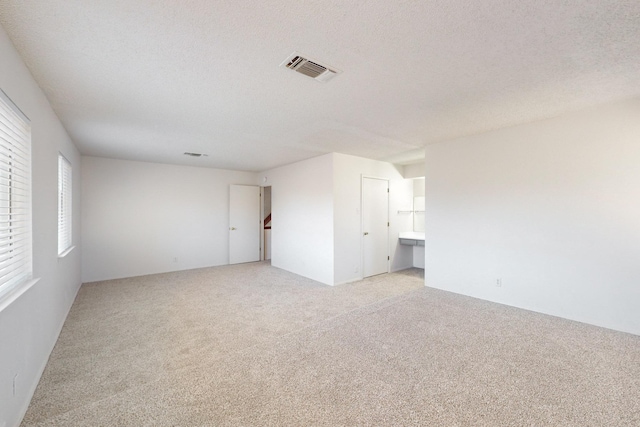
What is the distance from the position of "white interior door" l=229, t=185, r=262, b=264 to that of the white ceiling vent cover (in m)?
5.12

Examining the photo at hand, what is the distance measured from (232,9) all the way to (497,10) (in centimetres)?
149

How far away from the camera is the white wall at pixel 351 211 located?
4.95 meters

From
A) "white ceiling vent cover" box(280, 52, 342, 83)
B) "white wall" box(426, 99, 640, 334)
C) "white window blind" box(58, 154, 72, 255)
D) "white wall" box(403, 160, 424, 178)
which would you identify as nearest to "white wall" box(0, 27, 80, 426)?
"white window blind" box(58, 154, 72, 255)

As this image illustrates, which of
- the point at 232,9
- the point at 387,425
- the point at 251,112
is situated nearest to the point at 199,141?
the point at 251,112

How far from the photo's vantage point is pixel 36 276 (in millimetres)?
2186

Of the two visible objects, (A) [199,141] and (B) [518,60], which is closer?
(B) [518,60]

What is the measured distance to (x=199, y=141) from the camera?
4.14 metres

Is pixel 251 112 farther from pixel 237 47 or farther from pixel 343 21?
pixel 343 21

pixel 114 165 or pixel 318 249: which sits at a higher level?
pixel 114 165

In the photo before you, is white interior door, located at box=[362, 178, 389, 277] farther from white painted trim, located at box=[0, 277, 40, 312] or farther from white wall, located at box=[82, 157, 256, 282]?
white painted trim, located at box=[0, 277, 40, 312]

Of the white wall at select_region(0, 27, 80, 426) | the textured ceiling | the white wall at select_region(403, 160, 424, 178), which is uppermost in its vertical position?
the textured ceiling

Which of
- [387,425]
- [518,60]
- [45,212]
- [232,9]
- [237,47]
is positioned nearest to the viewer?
[232,9]

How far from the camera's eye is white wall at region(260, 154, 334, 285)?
16.4 ft

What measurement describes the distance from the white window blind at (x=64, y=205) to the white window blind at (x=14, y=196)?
164 cm
